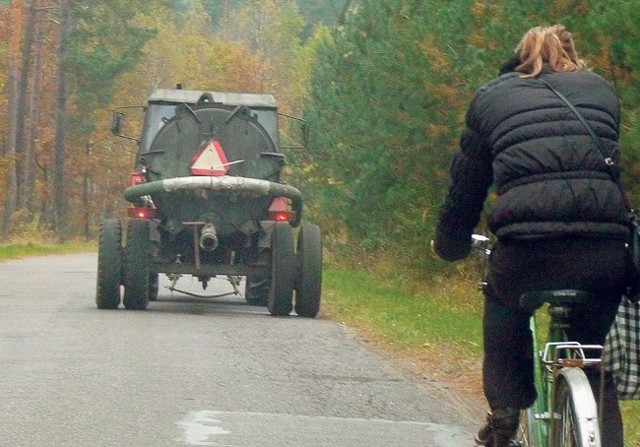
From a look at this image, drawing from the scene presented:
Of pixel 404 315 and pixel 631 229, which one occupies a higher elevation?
pixel 631 229

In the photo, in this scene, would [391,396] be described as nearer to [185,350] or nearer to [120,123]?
[185,350]

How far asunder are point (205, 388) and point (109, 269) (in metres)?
6.40

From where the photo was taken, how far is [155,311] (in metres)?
16.1

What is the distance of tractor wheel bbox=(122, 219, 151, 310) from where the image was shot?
15.5 meters

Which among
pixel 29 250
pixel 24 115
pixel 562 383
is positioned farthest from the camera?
pixel 24 115

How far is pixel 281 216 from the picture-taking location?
16.3 metres

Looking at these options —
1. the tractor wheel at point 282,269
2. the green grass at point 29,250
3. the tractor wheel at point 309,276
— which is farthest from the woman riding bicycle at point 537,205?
the green grass at point 29,250

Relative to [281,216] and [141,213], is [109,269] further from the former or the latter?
[281,216]

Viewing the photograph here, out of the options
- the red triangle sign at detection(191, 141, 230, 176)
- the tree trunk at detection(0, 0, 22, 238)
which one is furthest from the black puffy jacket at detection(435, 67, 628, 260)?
the tree trunk at detection(0, 0, 22, 238)

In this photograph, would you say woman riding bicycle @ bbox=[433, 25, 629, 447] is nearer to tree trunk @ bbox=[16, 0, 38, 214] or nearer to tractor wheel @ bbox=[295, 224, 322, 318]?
tractor wheel @ bbox=[295, 224, 322, 318]

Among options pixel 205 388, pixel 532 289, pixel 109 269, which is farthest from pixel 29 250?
pixel 532 289

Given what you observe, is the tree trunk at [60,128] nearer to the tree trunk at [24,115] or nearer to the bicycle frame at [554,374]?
the tree trunk at [24,115]

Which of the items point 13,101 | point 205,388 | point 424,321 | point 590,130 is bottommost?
point 205,388

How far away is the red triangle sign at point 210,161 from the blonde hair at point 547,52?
1122 cm
